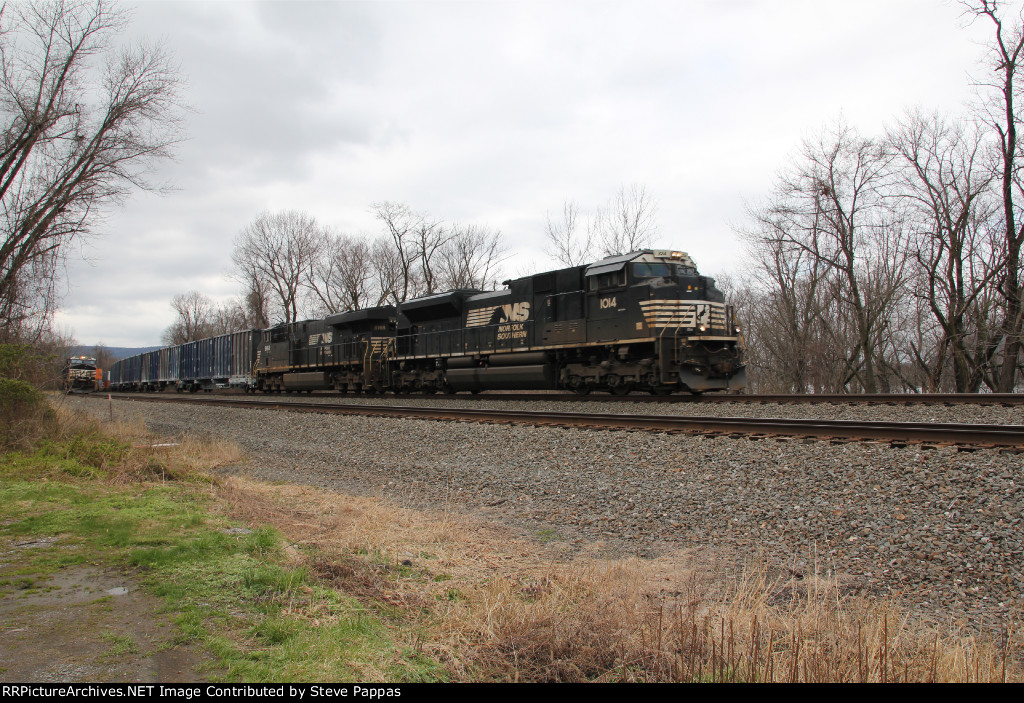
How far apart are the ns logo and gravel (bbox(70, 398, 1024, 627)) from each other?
770 centimetres

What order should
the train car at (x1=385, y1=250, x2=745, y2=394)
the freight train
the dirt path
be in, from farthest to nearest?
the freight train < the train car at (x1=385, y1=250, x2=745, y2=394) < the dirt path

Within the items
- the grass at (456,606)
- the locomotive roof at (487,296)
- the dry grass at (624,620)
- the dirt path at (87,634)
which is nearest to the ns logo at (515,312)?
the locomotive roof at (487,296)

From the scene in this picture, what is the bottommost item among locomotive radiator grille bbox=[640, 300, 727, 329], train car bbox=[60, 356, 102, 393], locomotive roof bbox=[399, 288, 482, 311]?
train car bbox=[60, 356, 102, 393]

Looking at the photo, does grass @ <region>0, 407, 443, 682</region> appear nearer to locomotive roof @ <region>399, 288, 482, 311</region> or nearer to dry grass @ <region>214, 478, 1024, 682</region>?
dry grass @ <region>214, 478, 1024, 682</region>

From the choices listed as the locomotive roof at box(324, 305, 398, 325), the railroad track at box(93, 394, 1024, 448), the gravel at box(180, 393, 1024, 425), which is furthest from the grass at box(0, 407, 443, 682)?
the locomotive roof at box(324, 305, 398, 325)

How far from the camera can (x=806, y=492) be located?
5.59 meters

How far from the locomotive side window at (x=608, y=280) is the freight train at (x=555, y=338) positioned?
0.03m

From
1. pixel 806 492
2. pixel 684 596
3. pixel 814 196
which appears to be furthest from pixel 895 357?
pixel 684 596

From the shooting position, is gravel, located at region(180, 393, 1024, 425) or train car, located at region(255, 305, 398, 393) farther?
train car, located at region(255, 305, 398, 393)

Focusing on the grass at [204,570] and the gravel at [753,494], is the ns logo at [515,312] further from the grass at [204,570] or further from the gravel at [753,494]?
the grass at [204,570]

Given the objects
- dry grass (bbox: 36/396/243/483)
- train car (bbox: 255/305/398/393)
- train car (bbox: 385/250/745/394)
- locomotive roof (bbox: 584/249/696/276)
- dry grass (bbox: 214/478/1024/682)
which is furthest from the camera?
train car (bbox: 255/305/398/393)

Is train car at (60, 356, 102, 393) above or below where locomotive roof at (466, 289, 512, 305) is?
below

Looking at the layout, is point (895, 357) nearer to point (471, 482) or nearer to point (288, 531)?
point (471, 482)

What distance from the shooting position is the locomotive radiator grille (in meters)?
14.0
